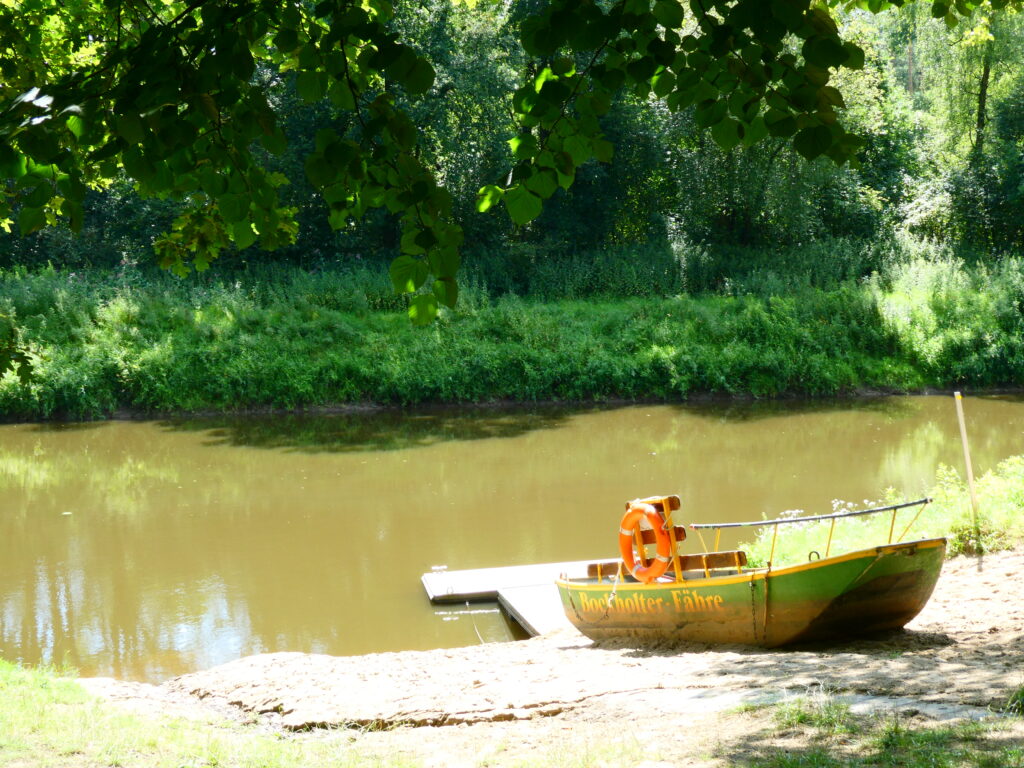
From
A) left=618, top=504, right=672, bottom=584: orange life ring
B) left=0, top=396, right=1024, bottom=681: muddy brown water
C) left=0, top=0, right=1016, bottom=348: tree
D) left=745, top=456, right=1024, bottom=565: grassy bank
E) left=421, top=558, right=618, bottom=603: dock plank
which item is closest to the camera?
left=0, top=0, right=1016, bottom=348: tree

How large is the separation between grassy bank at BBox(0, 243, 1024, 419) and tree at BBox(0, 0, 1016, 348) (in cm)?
1949

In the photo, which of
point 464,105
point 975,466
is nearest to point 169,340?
point 464,105

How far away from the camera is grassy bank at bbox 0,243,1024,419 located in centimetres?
2252

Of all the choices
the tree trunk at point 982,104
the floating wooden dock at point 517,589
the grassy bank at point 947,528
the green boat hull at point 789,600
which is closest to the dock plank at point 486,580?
the floating wooden dock at point 517,589

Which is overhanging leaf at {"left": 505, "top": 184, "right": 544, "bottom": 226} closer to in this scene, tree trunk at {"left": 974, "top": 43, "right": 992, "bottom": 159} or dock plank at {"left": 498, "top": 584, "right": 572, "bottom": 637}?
dock plank at {"left": 498, "top": 584, "right": 572, "bottom": 637}

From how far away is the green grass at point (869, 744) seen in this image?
3787 millimetres

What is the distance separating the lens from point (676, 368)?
2339 centimetres

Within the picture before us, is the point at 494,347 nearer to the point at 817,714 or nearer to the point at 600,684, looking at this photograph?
the point at 600,684

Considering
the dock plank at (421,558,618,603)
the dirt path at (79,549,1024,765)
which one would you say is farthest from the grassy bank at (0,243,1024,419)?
the dirt path at (79,549,1024,765)

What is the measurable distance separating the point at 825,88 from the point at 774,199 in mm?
25199

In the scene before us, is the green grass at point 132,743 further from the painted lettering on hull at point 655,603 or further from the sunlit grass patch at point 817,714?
the painted lettering on hull at point 655,603

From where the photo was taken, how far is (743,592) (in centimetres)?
762

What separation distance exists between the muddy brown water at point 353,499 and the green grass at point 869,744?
5.61m

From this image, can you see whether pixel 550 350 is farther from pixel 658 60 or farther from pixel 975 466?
pixel 658 60
